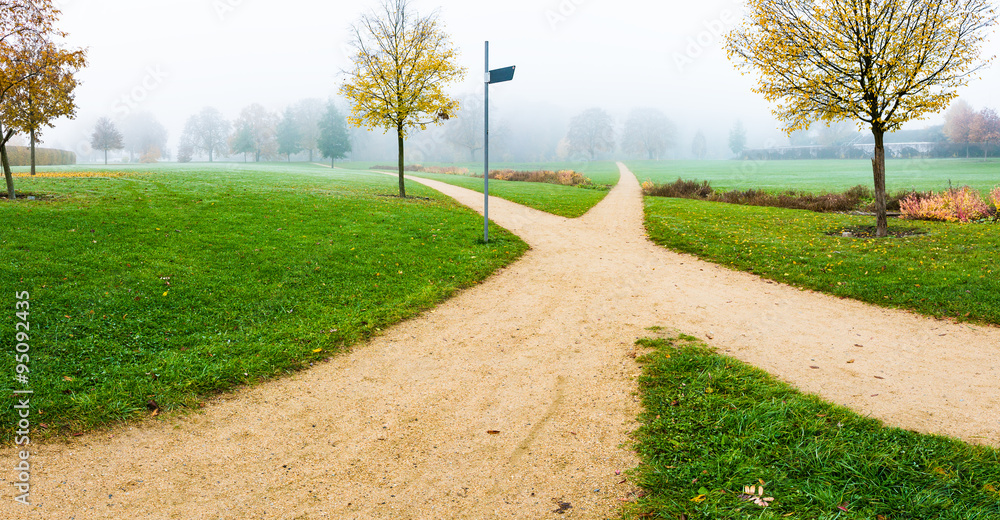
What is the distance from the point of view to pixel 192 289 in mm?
7699

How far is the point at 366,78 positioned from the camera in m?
21.7

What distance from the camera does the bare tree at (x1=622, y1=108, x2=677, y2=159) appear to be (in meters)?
108

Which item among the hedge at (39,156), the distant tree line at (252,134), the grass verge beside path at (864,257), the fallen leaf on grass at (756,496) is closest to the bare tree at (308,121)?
the distant tree line at (252,134)

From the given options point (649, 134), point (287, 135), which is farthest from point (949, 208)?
point (649, 134)

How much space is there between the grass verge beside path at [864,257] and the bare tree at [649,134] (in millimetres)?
95426

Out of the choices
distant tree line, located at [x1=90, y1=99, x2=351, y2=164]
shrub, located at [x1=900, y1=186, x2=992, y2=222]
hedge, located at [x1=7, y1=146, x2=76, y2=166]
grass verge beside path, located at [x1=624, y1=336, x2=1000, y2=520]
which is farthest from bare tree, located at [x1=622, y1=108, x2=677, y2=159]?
grass verge beside path, located at [x1=624, y1=336, x2=1000, y2=520]

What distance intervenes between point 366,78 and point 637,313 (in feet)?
59.8

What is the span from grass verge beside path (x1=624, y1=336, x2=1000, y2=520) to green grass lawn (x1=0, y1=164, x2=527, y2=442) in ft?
13.8

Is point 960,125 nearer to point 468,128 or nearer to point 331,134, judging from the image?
point 468,128

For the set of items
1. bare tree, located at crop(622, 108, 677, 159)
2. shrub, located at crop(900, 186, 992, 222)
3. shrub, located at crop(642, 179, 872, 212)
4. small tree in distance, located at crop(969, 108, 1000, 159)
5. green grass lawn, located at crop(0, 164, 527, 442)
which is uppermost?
bare tree, located at crop(622, 108, 677, 159)

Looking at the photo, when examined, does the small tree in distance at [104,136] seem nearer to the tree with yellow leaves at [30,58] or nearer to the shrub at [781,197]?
the tree with yellow leaves at [30,58]

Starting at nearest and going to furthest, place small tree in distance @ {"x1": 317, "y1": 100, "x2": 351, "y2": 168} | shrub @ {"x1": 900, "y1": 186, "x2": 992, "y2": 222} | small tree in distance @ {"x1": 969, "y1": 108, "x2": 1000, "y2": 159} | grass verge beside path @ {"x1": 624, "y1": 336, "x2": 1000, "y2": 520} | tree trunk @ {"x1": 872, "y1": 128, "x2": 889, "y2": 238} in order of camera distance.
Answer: grass verge beside path @ {"x1": 624, "y1": 336, "x2": 1000, "y2": 520}, tree trunk @ {"x1": 872, "y1": 128, "x2": 889, "y2": 238}, shrub @ {"x1": 900, "y1": 186, "x2": 992, "y2": 222}, small tree in distance @ {"x1": 969, "y1": 108, "x2": 1000, "y2": 159}, small tree in distance @ {"x1": 317, "y1": 100, "x2": 351, "y2": 168}

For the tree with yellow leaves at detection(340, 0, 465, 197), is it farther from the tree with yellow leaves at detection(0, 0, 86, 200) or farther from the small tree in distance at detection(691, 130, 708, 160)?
the small tree in distance at detection(691, 130, 708, 160)

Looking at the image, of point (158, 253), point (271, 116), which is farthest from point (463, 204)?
point (271, 116)
